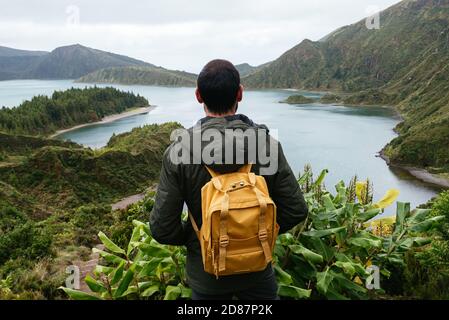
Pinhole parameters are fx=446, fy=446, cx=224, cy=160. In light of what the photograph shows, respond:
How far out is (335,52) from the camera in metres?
198

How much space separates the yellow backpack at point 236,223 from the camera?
2.28 metres

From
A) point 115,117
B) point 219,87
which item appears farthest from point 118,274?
point 115,117

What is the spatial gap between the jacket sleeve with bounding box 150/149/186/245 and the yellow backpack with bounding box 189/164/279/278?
0.64 ft

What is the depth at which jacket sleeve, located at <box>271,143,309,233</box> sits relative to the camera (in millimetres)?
2562

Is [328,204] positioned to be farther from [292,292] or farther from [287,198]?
[287,198]

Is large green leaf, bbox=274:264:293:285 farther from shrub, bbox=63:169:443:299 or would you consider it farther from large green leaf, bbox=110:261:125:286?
large green leaf, bbox=110:261:125:286

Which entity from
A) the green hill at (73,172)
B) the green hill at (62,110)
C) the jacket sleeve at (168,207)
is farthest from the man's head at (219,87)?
the green hill at (62,110)

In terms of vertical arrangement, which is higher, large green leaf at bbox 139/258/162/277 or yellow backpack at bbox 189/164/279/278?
yellow backpack at bbox 189/164/279/278

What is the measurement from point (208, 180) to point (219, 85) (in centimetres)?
53

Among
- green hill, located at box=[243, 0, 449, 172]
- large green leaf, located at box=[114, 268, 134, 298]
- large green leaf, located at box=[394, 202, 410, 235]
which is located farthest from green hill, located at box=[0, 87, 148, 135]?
large green leaf, located at box=[394, 202, 410, 235]

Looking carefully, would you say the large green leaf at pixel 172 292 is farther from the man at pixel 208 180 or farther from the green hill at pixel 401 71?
→ the green hill at pixel 401 71

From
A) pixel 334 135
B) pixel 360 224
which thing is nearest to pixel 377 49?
pixel 334 135
